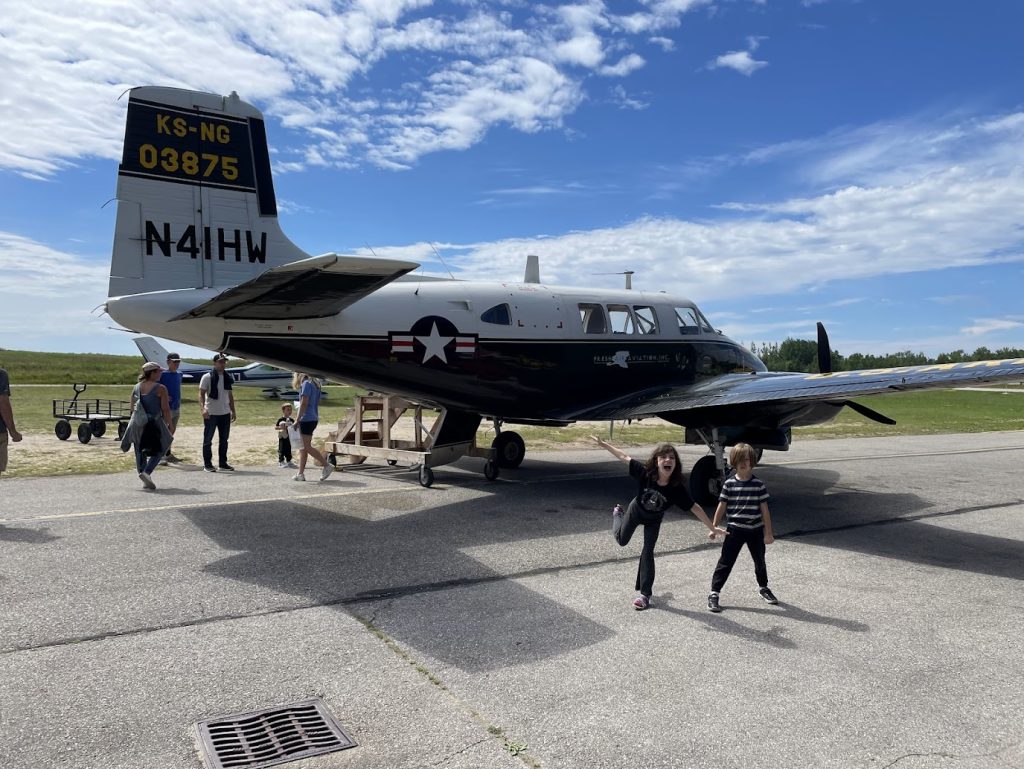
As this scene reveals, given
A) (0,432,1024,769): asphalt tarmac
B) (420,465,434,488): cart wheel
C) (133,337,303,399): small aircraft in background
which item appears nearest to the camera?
(0,432,1024,769): asphalt tarmac

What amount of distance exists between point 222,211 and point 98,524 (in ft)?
15.0

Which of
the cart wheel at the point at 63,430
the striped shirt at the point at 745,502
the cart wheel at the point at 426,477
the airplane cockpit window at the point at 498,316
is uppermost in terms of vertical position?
the airplane cockpit window at the point at 498,316

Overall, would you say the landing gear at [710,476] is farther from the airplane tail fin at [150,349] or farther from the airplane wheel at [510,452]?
the airplane tail fin at [150,349]

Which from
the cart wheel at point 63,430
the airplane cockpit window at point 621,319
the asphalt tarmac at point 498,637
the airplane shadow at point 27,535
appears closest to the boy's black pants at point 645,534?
the asphalt tarmac at point 498,637

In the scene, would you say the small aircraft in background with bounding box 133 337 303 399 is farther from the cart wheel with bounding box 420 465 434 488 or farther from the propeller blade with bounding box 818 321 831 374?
the propeller blade with bounding box 818 321 831 374

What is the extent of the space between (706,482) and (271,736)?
28.2 feet

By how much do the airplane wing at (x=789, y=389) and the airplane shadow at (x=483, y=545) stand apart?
1540 millimetres

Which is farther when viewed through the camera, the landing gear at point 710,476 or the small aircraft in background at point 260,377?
the small aircraft in background at point 260,377

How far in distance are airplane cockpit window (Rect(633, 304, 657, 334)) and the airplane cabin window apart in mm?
701

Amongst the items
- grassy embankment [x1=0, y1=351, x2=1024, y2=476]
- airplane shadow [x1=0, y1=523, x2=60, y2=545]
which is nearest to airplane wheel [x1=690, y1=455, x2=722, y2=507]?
grassy embankment [x1=0, y1=351, x2=1024, y2=476]

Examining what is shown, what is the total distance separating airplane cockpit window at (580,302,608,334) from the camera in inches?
510

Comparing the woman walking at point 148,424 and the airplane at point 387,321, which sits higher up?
the airplane at point 387,321

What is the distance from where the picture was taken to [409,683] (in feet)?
14.7

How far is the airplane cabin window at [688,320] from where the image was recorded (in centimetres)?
1420
